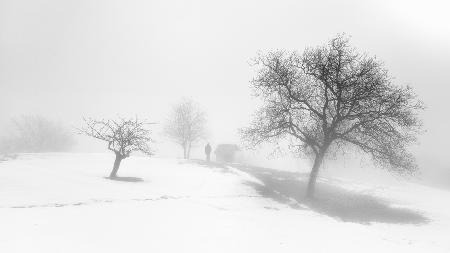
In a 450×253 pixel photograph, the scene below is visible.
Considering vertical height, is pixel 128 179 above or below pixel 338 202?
above

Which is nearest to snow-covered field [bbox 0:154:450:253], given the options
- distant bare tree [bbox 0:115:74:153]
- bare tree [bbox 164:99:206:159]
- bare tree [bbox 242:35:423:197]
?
bare tree [bbox 242:35:423:197]

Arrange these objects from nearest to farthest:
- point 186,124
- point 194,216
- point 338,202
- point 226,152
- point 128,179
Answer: point 194,216 < point 128,179 < point 338,202 < point 226,152 < point 186,124

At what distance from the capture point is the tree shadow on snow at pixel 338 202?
90.9 ft

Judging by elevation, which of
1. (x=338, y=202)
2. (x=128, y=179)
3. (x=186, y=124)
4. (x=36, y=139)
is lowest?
(x=338, y=202)

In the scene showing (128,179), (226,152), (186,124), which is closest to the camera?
(128,179)

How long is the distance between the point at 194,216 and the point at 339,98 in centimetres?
1481

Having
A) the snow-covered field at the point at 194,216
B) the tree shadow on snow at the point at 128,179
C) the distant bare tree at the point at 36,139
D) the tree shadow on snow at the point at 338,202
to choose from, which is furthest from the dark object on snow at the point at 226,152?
the distant bare tree at the point at 36,139

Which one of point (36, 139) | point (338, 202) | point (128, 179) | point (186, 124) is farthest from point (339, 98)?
point (36, 139)

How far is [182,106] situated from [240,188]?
36124 millimetres

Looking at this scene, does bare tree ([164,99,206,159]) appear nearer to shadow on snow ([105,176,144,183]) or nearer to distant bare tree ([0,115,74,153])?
distant bare tree ([0,115,74,153])

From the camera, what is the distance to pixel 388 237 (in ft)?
71.8

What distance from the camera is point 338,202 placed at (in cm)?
3209

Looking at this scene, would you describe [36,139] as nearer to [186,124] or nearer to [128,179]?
[186,124]

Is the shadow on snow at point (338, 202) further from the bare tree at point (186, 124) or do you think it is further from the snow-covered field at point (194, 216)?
the bare tree at point (186, 124)
